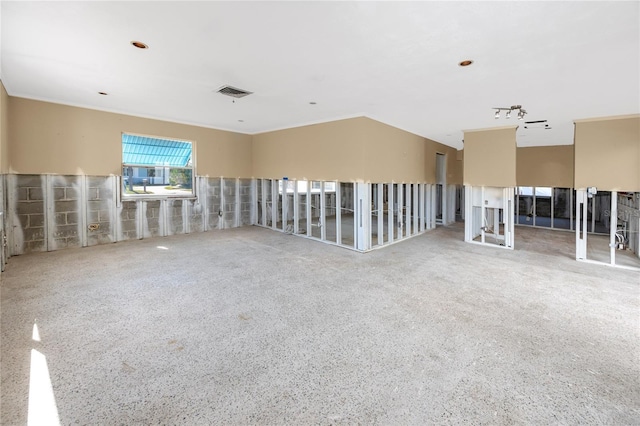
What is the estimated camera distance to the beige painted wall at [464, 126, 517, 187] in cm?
626

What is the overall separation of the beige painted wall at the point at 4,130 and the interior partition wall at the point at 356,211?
16.6ft

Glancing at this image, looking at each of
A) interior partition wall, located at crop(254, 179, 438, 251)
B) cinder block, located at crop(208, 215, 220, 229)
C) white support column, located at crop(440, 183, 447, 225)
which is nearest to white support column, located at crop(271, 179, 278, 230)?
interior partition wall, located at crop(254, 179, 438, 251)

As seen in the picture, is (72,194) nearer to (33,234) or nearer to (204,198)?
(33,234)

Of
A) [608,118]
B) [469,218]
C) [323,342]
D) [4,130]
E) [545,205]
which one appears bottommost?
[323,342]

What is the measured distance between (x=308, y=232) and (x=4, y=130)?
5.73 meters

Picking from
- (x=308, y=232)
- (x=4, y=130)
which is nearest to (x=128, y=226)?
(x=4, y=130)

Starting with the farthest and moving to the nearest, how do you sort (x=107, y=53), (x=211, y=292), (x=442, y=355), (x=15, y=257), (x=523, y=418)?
1. (x=15, y=257)
2. (x=211, y=292)
3. (x=107, y=53)
4. (x=442, y=355)
5. (x=523, y=418)

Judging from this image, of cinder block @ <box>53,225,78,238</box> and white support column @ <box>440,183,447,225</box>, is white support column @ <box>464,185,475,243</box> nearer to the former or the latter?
white support column @ <box>440,183,447,225</box>

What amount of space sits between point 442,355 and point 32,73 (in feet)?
20.0

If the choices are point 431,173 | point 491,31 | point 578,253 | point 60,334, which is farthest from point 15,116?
point 578,253

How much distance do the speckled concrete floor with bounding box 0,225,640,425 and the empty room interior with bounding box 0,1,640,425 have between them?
0.07 ft

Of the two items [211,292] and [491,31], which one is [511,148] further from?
[211,292]

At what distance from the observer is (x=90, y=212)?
603cm

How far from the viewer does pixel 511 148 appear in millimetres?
6238
